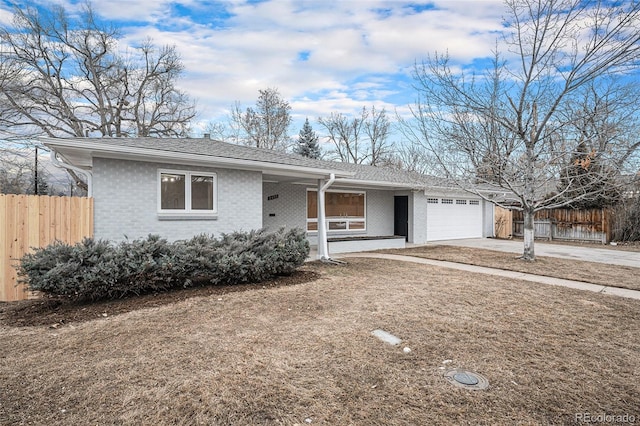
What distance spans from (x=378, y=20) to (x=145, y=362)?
35.1 feet

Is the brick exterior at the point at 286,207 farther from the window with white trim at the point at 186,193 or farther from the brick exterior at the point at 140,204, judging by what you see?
the window with white trim at the point at 186,193

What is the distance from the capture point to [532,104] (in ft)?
34.6

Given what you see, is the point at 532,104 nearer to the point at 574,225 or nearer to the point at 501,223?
the point at 574,225

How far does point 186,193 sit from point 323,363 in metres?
6.60

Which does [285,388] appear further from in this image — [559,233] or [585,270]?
[559,233]

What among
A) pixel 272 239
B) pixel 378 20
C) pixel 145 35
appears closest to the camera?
pixel 272 239

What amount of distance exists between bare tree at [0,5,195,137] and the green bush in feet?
60.5

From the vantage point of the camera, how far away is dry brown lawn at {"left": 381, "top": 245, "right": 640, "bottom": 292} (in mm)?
8500

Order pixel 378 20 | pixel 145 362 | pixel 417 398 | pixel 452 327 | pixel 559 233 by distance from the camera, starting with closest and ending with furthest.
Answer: pixel 417 398, pixel 145 362, pixel 452 327, pixel 378 20, pixel 559 233

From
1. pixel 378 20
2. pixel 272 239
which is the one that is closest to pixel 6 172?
pixel 272 239

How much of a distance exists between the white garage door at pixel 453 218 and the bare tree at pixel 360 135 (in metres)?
16.6

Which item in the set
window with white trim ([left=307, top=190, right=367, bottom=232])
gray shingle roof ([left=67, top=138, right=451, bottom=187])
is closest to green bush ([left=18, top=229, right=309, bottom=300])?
gray shingle roof ([left=67, top=138, right=451, bottom=187])

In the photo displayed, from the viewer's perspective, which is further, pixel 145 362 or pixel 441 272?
pixel 441 272

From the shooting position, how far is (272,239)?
26.6ft
